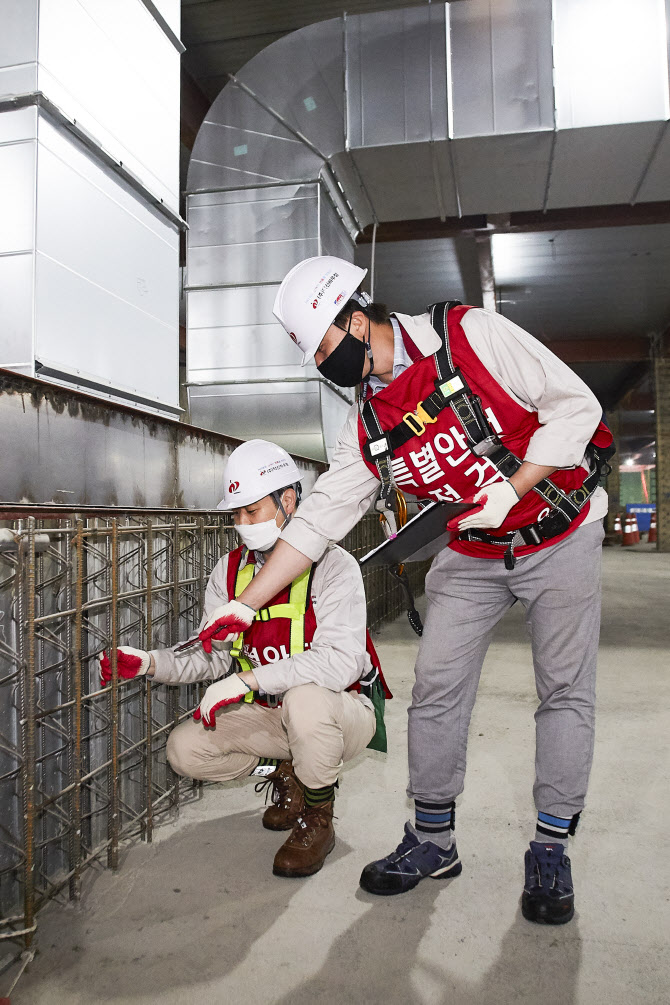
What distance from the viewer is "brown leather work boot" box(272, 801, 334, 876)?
2.01 m

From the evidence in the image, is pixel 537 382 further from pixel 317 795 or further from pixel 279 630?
pixel 317 795

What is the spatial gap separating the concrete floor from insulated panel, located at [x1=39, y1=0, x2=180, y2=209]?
278 centimetres

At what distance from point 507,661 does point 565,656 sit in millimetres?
3245

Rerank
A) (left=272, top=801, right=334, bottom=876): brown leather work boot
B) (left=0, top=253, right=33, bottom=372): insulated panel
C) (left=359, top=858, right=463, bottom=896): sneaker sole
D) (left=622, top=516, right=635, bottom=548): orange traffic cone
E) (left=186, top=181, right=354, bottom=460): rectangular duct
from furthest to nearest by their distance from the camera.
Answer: (left=622, top=516, right=635, bottom=548): orange traffic cone, (left=186, top=181, right=354, bottom=460): rectangular duct, (left=0, top=253, right=33, bottom=372): insulated panel, (left=272, top=801, right=334, bottom=876): brown leather work boot, (left=359, top=858, right=463, bottom=896): sneaker sole

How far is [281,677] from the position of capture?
2.01m

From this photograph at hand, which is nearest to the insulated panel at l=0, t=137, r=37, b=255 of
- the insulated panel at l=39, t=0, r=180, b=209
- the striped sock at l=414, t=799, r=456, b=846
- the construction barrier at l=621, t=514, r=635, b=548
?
the insulated panel at l=39, t=0, r=180, b=209

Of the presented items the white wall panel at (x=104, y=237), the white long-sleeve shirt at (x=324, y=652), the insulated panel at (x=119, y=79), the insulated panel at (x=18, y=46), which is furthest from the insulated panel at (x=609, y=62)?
the white long-sleeve shirt at (x=324, y=652)

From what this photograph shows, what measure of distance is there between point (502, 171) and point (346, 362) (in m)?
3.71

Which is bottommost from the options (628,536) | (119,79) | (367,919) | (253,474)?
(367,919)

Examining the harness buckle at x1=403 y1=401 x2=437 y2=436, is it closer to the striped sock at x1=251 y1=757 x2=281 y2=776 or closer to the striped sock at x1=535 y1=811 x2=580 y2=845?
the striped sock at x1=535 y1=811 x2=580 y2=845

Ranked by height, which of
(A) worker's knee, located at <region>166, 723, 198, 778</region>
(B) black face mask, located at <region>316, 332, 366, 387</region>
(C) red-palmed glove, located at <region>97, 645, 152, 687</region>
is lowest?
(A) worker's knee, located at <region>166, 723, 198, 778</region>

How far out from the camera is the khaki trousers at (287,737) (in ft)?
6.57

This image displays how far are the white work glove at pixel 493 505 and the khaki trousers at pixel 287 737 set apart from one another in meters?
0.73

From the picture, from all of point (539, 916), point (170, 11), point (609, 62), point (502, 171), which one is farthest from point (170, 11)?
point (539, 916)
